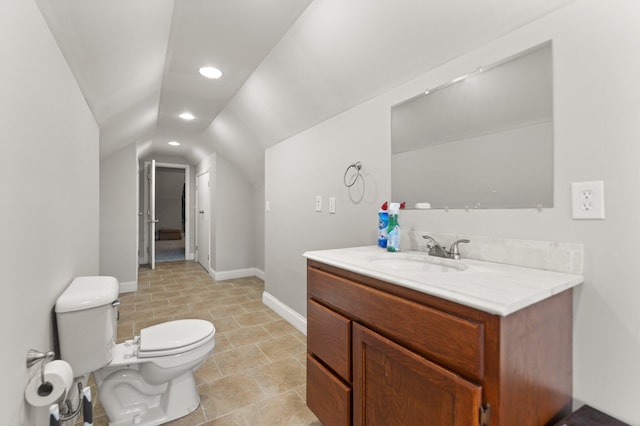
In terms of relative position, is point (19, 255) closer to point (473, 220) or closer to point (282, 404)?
point (282, 404)

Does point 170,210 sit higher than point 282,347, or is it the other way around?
point 170,210

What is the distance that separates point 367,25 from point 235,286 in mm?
3764

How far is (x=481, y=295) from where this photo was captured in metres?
0.76

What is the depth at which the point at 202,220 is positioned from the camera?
5.68 m

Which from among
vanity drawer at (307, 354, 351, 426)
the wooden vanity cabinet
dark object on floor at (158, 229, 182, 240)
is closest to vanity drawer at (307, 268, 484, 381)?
the wooden vanity cabinet

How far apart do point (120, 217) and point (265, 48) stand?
10.5 ft

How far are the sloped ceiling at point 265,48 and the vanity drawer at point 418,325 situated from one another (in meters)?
1.15

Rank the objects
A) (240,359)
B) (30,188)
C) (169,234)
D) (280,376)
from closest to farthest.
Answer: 1. (30,188)
2. (280,376)
3. (240,359)
4. (169,234)

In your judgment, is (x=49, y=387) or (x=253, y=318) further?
(x=253, y=318)

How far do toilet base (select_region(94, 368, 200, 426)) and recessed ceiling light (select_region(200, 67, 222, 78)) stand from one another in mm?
2219

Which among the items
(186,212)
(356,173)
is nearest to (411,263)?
(356,173)

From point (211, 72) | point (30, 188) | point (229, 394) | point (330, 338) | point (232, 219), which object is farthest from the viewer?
point (232, 219)

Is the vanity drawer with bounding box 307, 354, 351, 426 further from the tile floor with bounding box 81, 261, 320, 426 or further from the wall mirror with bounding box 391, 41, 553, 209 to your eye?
the wall mirror with bounding box 391, 41, 553, 209

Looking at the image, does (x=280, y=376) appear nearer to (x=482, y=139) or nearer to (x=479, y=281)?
(x=479, y=281)
